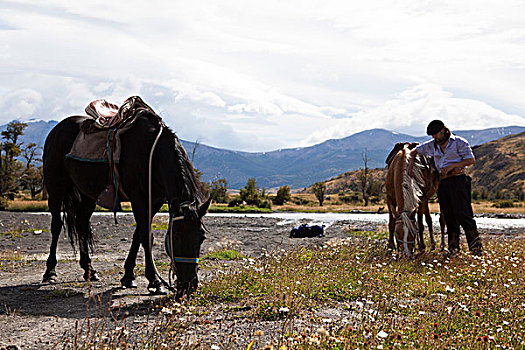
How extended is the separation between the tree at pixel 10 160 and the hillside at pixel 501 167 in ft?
234

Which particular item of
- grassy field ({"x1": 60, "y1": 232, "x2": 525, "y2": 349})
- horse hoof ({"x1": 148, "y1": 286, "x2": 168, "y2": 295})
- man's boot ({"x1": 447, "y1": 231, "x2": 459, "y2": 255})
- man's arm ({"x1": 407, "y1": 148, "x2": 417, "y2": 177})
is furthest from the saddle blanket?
man's boot ({"x1": 447, "y1": 231, "x2": 459, "y2": 255})

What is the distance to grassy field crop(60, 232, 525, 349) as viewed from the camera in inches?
153

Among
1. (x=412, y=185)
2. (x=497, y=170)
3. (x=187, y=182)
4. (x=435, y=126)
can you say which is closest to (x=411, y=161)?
(x=412, y=185)

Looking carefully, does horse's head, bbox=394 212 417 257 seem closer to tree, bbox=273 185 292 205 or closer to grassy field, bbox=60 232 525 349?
grassy field, bbox=60 232 525 349

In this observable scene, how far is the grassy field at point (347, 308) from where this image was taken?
3.90 meters

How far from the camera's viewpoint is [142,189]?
21.8 ft

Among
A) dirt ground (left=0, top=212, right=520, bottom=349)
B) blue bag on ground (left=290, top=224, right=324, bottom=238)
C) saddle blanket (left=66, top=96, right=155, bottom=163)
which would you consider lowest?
blue bag on ground (left=290, top=224, right=324, bottom=238)

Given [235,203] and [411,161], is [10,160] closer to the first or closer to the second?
[235,203]

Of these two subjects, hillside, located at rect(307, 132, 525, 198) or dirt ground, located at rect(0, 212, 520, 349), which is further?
hillside, located at rect(307, 132, 525, 198)

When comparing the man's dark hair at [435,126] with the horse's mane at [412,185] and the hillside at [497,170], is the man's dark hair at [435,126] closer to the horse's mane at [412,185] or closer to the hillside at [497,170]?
the horse's mane at [412,185]

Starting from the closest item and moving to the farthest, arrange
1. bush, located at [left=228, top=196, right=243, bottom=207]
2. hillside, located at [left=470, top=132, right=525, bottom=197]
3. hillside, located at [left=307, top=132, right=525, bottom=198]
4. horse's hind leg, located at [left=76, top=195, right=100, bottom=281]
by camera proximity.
Result: horse's hind leg, located at [left=76, top=195, right=100, bottom=281]
bush, located at [left=228, top=196, right=243, bottom=207]
hillside, located at [left=307, top=132, right=525, bottom=198]
hillside, located at [left=470, top=132, right=525, bottom=197]

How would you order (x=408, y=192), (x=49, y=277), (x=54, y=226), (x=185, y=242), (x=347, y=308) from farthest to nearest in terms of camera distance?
1. (x=408, y=192)
2. (x=54, y=226)
3. (x=49, y=277)
4. (x=347, y=308)
5. (x=185, y=242)

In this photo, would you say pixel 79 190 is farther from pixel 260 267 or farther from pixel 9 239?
pixel 9 239

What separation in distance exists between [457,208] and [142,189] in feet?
19.8
